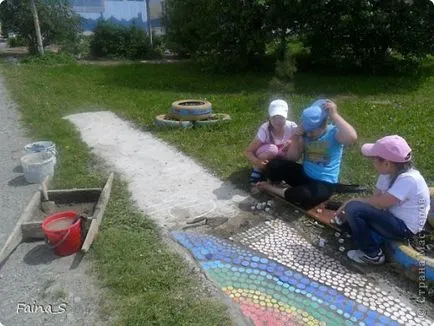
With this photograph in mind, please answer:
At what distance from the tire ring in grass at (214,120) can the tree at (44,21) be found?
1219 cm

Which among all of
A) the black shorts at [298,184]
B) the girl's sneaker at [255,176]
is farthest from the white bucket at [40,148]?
the black shorts at [298,184]

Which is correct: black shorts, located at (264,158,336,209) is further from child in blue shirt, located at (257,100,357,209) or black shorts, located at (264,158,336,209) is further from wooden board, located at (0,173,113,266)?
wooden board, located at (0,173,113,266)

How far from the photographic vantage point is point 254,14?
40.9ft

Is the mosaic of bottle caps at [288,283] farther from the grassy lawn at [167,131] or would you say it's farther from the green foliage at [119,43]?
the green foliage at [119,43]

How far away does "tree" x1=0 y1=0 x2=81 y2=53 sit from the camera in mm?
17125

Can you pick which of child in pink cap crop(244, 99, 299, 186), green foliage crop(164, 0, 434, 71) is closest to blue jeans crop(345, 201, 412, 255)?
child in pink cap crop(244, 99, 299, 186)

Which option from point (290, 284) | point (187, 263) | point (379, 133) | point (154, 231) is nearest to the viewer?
point (290, 284)

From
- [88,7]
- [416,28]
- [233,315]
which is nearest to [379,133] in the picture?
[233,315]

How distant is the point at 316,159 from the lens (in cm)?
461

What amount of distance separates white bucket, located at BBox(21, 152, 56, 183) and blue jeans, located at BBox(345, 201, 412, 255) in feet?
11.6

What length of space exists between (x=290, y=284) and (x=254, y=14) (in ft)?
33.7

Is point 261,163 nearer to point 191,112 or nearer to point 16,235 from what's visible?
point 16,235

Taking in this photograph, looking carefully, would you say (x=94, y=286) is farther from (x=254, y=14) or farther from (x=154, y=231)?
(x=254, y=14)

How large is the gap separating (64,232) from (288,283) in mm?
1838
